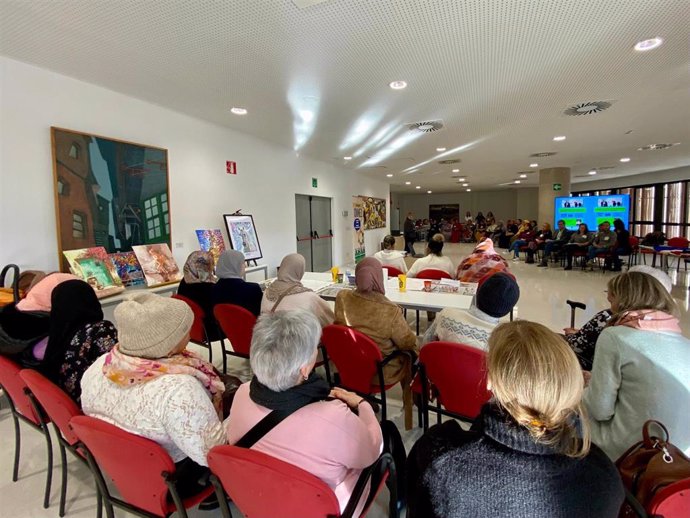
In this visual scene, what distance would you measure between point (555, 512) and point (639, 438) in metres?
0.91

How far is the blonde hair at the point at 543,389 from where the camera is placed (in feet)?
2.98

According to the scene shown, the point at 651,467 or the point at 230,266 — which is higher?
the point at 230,266

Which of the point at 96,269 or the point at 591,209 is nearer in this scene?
the point at 96,269

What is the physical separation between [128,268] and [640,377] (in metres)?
4.48

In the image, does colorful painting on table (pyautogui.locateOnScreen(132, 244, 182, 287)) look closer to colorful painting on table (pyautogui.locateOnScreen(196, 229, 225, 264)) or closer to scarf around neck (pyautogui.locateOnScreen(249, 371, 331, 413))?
colorful painting on table (pyautogui.locateOnScreen(196, 229, 225, 264))

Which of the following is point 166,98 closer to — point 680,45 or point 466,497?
point 466,497

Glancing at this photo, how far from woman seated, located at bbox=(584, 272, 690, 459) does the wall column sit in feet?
33.7

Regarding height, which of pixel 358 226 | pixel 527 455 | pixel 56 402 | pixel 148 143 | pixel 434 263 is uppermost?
pixel 148 143

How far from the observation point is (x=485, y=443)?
0.96m

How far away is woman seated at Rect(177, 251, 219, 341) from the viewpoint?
3.38 m

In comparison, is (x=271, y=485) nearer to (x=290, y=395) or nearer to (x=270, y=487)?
(x=270, y=487)

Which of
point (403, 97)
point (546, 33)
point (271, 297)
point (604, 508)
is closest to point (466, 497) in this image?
point (604, 508)

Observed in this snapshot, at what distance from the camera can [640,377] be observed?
145cm

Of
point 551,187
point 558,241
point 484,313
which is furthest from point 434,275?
point 551,187
